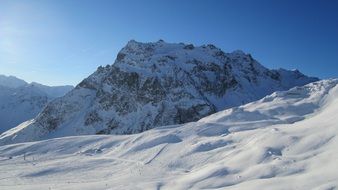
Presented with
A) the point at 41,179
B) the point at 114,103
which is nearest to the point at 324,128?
the point at 41,179

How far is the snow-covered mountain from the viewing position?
13912 centimetres

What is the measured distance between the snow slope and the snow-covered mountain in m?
92.3

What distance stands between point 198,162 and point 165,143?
25.9 ft

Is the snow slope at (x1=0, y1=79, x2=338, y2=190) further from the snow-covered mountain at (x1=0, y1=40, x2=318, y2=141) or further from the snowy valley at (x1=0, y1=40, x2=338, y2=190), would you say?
the snow-covered mountain at (x1=0, y1=40, x2=318, y2=141)

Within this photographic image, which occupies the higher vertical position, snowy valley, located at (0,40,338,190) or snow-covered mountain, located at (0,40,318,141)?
snow-covered mountain, located at (0,40,318,141)

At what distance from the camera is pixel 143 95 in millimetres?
149500

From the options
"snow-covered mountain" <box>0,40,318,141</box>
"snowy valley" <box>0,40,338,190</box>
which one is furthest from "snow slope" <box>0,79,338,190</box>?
"snow-covered mountain" <box>0,40,318,141</box>

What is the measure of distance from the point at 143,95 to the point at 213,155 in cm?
12485

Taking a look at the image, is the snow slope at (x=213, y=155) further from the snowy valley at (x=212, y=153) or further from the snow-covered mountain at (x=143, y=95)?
the snow-covered mountain at (x=143, y=95)

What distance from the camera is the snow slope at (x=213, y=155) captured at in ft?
58.7

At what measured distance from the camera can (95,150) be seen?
3656 cm

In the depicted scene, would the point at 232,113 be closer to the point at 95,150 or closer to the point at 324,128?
the point at 95,150

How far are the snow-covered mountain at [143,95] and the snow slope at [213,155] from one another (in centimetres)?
9228

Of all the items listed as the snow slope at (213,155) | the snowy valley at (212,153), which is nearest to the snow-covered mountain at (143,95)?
the snowy valley at (212,153)
